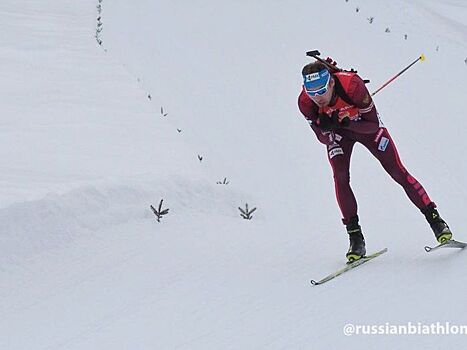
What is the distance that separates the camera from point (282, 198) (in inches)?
302

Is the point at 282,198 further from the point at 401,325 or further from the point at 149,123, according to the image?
the point at 401,325

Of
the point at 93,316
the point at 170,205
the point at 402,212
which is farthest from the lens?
the point at 402,212

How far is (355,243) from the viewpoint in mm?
5305

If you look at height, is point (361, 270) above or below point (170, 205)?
below

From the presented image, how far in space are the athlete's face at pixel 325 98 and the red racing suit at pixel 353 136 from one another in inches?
2.1

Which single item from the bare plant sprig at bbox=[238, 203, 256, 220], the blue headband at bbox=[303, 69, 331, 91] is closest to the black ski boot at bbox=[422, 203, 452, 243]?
the blue headband at bbox=[303, 69, 331, 91]

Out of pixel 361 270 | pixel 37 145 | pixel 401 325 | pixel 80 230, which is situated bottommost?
pixel 401 325

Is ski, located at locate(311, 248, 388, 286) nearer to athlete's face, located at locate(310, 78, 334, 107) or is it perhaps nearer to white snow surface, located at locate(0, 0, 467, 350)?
white snow surface, located at locate(0, 0, 467, 350)

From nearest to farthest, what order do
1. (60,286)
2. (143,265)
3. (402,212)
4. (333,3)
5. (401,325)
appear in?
(401,325) → (60,286) → (143,265) → (402,212) → (333,3)

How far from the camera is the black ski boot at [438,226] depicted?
16.0ft

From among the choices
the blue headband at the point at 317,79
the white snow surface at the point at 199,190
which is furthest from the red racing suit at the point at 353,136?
the white snow surface at the point at 199,190

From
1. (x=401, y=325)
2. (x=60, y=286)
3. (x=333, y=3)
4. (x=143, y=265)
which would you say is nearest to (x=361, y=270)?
(x=401, y=325)

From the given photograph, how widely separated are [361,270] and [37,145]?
338 centimetres

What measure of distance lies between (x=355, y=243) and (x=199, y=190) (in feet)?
5.90
